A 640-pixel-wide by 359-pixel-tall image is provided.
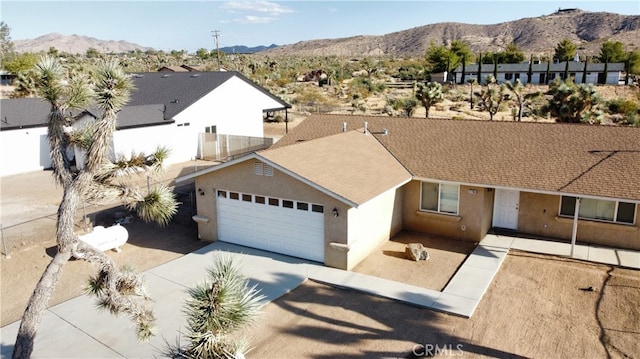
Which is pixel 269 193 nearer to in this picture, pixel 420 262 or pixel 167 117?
pixel 420 262

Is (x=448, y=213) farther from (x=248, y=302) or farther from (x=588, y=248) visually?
(x=248, y=302)

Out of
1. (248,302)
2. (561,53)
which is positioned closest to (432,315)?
(248,302)

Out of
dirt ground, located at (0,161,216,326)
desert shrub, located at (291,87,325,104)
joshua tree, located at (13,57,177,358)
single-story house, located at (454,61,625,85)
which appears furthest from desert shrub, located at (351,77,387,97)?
joshua tree, located at (13,57,177,358)

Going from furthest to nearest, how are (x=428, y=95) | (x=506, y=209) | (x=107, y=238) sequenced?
(x=428, y=95) < (x=506, y=209) < (x=107, y=238)

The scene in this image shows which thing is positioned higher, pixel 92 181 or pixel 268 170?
pixel 92 181

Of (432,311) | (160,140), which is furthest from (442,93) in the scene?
(432,311)

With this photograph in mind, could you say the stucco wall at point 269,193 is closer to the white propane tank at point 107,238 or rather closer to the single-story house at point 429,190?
the single-story house at point 429,190
